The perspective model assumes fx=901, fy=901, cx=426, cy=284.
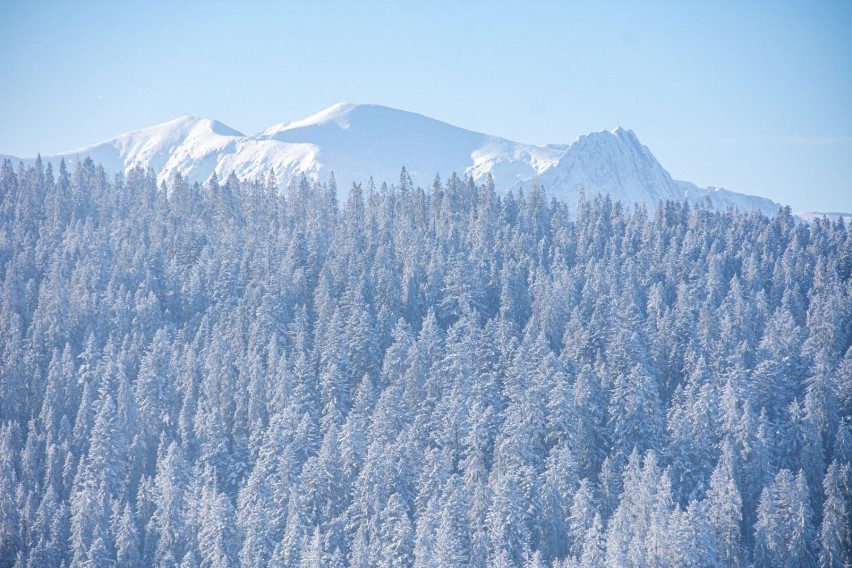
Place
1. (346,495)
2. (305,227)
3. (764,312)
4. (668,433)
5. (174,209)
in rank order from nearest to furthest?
(346,495) < (668,433) < (764,312) < (305,227) < (174,209)

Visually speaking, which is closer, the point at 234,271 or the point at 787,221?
the point at 234,271

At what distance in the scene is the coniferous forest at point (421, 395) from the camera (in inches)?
3071

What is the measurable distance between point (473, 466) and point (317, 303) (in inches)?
1469

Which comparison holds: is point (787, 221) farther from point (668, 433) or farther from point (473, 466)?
point (473, 466)

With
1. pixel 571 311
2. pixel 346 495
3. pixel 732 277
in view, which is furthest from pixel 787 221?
pixel 346 495

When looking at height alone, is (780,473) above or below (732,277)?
below

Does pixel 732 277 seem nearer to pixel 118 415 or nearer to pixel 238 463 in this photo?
pixel 238 463

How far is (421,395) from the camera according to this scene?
97.1 meters

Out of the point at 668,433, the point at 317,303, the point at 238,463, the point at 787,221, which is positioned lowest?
the point at 238,463

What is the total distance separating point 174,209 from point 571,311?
74645mm

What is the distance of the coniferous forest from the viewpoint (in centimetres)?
7800

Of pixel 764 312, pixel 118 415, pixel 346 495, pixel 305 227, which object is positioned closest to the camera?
pixel 346 495

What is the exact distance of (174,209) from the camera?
152500 mm

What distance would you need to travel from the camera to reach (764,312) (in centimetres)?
11131
